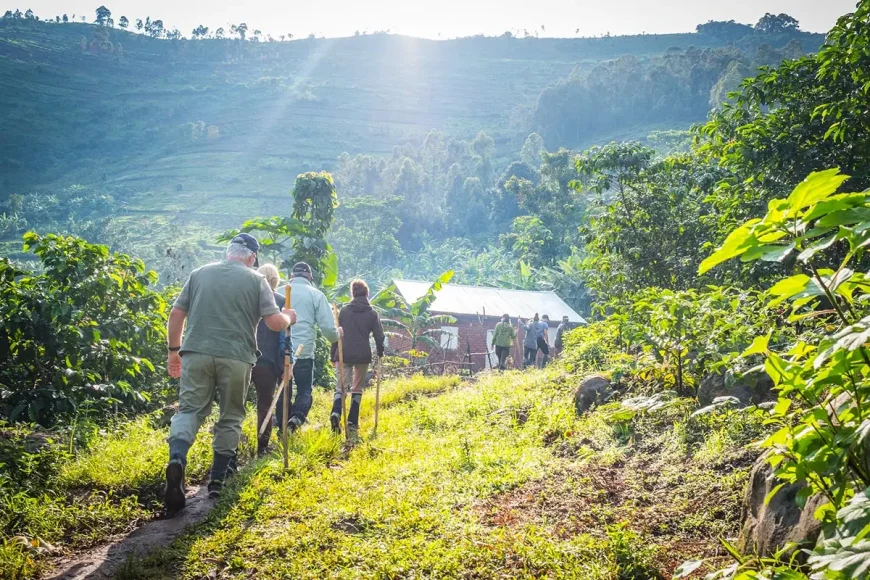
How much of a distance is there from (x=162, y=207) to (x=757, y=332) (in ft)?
365

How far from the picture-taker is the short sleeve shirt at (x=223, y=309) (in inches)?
208

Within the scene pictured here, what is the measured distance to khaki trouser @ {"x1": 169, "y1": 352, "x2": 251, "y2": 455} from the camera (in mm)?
5203

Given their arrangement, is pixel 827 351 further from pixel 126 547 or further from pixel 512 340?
pixel 512 340

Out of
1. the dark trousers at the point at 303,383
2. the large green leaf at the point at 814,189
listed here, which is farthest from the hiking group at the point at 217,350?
the large green leaf at the point at 814,189

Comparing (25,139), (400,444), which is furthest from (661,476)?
(25,139)

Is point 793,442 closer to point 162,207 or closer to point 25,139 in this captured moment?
point 162,207

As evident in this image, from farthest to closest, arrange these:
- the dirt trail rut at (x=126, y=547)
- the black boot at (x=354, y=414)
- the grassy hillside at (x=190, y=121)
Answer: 1. the grassy hillside at (x=190, y=121)
2. the black boot at (x=354, y=414)
3. the dirt trail rut at (x=126, y=547)

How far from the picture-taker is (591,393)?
7320mm

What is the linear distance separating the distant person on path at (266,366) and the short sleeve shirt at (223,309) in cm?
143

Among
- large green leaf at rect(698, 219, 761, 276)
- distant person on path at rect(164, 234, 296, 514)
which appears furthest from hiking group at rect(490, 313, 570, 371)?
large green leaf at rect(698, 219, 761, 276)

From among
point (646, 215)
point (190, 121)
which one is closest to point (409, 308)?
point (646, 215)

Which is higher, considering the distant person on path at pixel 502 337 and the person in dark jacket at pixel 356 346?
the person in dark jacket at pixel 356 346

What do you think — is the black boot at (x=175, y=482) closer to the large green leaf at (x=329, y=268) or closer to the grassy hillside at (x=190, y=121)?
the large green leaf at (x=329, y=268)

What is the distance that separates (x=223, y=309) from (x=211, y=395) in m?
0.72
